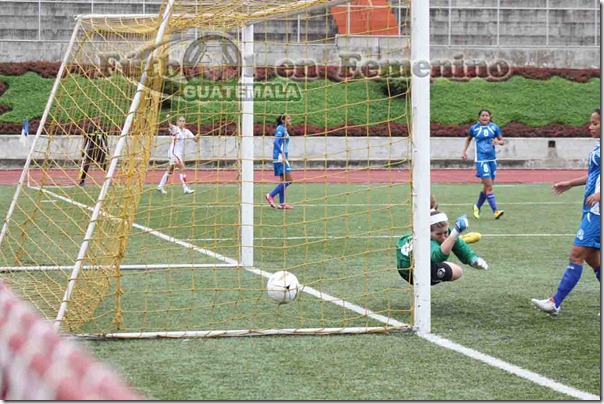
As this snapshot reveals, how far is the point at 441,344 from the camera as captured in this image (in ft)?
20.4

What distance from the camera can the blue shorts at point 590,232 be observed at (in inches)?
278

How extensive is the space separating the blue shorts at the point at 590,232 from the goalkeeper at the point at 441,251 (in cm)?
77

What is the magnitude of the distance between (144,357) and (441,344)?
1.95 meters

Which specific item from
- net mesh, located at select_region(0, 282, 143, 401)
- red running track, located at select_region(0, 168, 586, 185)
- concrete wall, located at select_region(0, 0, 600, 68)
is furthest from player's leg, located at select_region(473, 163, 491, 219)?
concrete wall, located at select_region(0, 0, 600, 68)

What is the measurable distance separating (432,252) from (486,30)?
2595cm

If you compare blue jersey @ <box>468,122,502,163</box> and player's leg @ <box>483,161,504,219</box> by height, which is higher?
blue jersey @ <box>468,122,502,163</box>

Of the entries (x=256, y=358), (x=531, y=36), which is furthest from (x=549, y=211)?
(x=531, y=36)

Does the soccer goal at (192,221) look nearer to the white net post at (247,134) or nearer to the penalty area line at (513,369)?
the white net post at (247,134)

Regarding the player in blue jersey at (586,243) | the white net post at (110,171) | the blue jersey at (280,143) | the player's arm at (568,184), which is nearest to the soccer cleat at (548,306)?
the player in blue jersey at (586,243)

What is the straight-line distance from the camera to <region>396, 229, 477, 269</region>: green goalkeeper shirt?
7.20 metres

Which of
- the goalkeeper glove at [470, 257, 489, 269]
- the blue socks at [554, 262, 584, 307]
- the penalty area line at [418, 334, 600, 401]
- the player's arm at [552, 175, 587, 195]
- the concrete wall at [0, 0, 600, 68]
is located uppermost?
the concrete wall at [0, 0, 600, 68]

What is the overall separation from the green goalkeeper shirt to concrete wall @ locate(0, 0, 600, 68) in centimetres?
2272

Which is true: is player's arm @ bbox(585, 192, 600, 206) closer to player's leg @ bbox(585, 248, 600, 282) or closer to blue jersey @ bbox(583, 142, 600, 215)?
blue jersey @ bbox(583, 142, 600, 215)

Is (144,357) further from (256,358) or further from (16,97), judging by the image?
(16,97)
